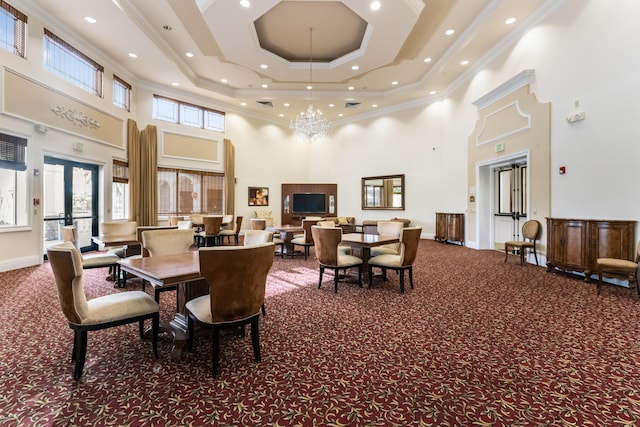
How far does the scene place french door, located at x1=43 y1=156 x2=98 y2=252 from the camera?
637 cm

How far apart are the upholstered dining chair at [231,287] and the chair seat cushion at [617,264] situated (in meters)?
4.65

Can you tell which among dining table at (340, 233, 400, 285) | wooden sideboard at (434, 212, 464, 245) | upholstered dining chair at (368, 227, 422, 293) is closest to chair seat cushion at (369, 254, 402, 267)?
upholstered dining chair at (368, 227, 422, 293)

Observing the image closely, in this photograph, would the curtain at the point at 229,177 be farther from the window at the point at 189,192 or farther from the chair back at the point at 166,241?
the chair back at the point at 166,241

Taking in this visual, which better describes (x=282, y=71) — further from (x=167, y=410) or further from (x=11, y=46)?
(x=167, y=410)

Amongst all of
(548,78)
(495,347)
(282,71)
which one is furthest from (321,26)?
(495,347)

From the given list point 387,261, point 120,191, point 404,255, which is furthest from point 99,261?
point 120,191

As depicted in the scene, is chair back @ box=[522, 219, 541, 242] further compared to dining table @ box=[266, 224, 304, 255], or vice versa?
dining table @ box=[266, 224, 304, 255]

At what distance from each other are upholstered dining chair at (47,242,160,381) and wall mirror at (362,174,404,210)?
395 inches

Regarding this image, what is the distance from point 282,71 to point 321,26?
2.36 m

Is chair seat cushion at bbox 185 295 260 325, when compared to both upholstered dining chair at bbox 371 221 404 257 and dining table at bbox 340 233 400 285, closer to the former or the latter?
dining table at bbox 340 233 400 285

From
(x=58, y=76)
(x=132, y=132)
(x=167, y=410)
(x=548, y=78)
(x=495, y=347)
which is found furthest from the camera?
(x=132, y=132)

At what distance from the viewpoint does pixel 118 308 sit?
7.36ft

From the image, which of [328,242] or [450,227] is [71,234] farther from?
[450,227]

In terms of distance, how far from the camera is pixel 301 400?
6.23 feet
